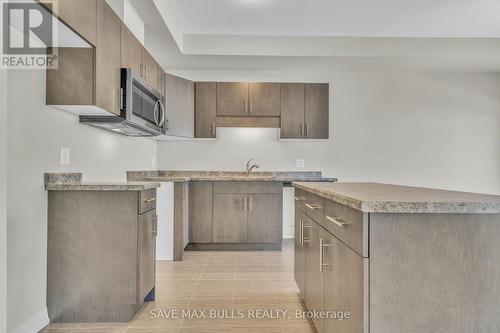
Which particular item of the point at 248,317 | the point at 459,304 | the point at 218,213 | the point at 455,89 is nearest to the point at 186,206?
the point at 218,213

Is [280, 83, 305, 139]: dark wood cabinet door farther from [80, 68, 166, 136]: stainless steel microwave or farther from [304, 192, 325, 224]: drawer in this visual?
[304, 192, 325, 224]: drawer

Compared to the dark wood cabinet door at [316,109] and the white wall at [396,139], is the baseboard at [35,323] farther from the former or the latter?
the dark wood cabinet door at [316,109]

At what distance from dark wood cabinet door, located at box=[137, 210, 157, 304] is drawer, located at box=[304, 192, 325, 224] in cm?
107

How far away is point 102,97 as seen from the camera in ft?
7.00

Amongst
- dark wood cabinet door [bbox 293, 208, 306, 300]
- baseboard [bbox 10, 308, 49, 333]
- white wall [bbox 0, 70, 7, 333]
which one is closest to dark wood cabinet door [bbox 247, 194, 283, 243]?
dark wood cabinet door [bbox 293, 208, 306, 300]

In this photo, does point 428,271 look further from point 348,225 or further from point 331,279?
point 331,279

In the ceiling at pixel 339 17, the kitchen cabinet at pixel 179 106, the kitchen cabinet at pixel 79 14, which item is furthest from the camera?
the kitchen cabinet at pixel 179 106

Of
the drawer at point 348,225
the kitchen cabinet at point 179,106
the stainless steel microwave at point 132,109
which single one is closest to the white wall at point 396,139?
the kitchen cabinet at point 179,106

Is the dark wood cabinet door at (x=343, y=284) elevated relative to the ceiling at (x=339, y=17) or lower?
lower

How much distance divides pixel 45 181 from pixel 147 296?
3.59ft

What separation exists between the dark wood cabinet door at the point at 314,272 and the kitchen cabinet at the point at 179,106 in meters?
2.38

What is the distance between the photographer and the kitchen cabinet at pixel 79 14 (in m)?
1.63

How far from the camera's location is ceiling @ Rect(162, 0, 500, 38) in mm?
3188

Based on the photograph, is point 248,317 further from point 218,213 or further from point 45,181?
point 218,213
